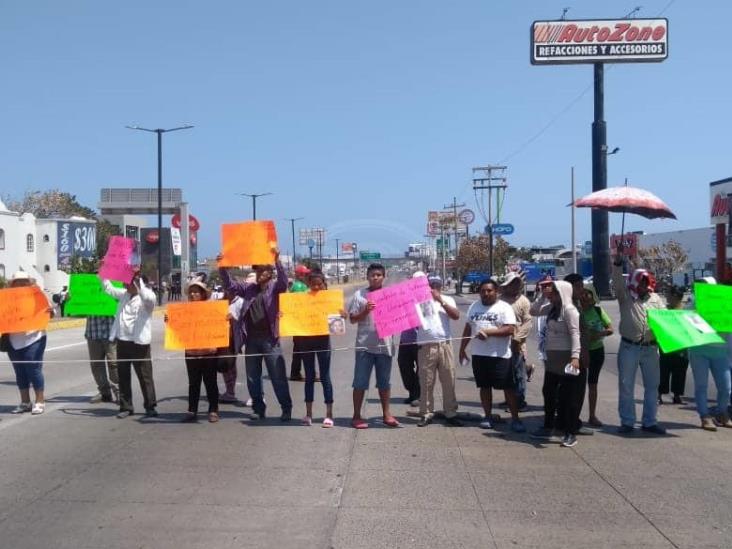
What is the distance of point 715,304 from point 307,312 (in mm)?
4811

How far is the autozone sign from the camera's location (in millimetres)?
36875

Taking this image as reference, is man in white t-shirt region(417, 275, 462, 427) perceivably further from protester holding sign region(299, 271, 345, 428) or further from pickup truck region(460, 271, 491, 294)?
pickup truck region(460, 271, 491, 294)

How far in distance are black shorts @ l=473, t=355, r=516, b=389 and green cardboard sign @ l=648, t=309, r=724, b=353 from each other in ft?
5.36

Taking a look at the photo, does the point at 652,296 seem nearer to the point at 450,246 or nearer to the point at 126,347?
the point at 126,347

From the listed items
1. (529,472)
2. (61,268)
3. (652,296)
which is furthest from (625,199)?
(61,268)

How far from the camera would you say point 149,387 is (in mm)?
9273

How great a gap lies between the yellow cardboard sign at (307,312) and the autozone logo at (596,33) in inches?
1272

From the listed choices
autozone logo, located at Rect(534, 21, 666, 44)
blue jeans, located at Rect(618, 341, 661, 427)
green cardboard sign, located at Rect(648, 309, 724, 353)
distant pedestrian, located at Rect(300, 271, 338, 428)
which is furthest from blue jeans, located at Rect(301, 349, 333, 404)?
autozone logo, located at Rect(534, 21, 666, 44)

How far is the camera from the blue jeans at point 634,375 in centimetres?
832

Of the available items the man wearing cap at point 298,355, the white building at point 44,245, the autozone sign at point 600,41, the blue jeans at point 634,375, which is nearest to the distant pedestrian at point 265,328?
the man wearing cap at point 298,355

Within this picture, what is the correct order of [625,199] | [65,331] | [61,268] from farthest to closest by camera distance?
[61,268] → [65,331] → [625,199]

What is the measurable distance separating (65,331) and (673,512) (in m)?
25.1

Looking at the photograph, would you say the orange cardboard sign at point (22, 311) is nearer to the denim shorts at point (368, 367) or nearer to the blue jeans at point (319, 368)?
the blue jeans at point (319, 368)

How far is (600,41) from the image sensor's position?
122 feet
